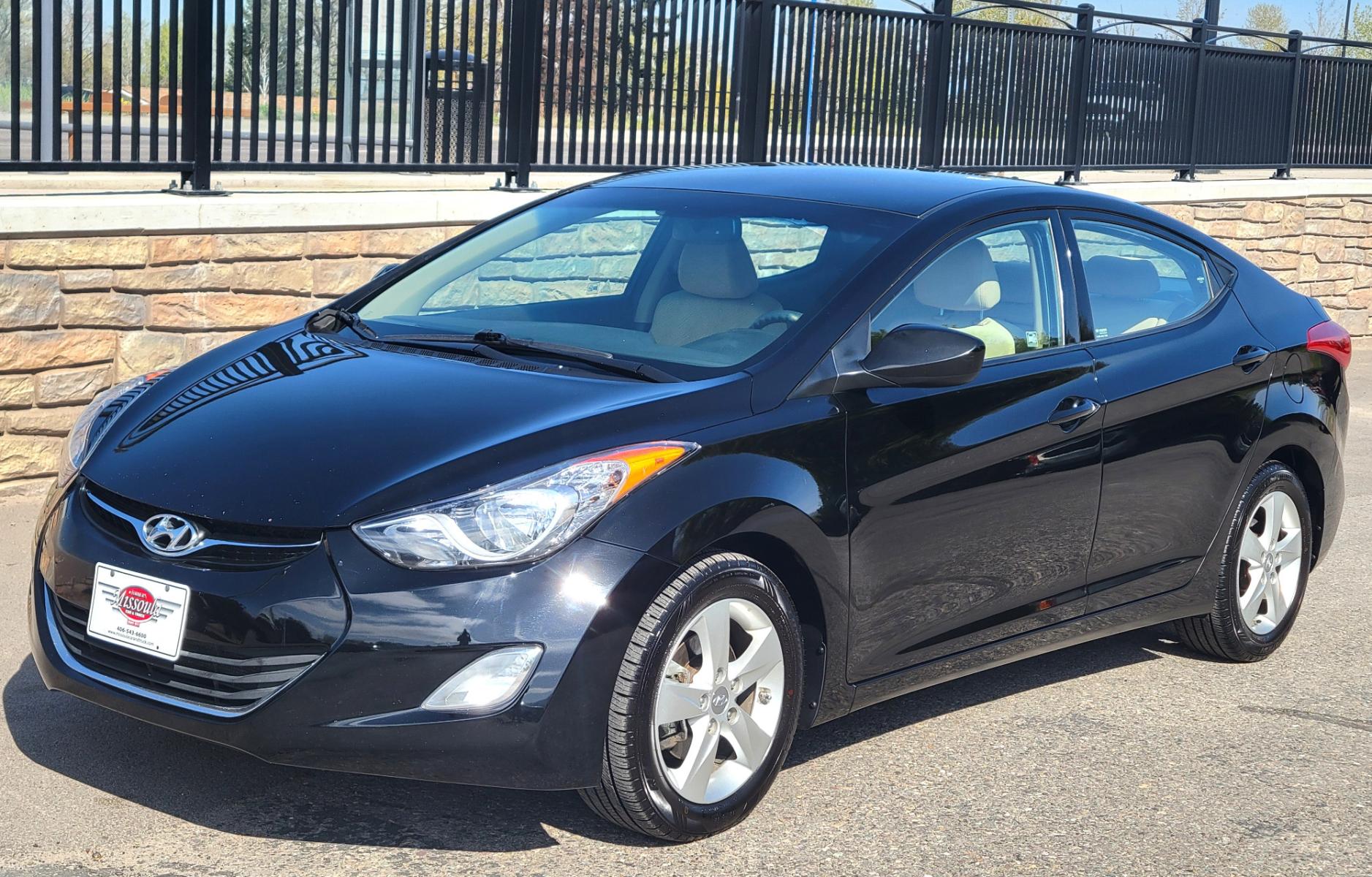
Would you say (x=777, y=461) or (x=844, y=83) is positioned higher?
(x=844, y=83)

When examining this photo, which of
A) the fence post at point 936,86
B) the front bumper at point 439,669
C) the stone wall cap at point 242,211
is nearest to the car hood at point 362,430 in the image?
the front bumper at point 439,669

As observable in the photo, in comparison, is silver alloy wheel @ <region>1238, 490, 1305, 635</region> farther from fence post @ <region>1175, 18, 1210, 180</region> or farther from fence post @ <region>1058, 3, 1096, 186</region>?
fence post @ <region>1175, 18, 1210, 180</region>

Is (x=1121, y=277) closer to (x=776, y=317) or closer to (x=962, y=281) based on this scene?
(x=962, y=281)

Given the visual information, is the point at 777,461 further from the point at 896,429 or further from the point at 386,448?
the point at 386,448

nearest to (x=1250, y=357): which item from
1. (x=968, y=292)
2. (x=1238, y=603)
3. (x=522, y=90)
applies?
(x=1238, y=603)

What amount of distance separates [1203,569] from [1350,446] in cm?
560

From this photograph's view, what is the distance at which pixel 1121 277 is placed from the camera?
534 cm

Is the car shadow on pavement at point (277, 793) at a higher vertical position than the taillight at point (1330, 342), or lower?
lower

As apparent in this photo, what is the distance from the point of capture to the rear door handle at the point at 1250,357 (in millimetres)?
5551

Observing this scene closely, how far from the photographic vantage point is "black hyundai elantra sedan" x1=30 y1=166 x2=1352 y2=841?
358 cm

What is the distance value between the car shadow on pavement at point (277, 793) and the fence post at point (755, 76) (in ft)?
21.0

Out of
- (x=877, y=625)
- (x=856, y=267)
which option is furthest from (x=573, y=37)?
(x=877, y=625)

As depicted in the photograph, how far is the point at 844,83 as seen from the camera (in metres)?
11.4

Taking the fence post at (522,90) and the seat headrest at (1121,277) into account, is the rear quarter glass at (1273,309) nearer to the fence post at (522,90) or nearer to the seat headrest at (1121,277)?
the seat headrest at (1121,277)
